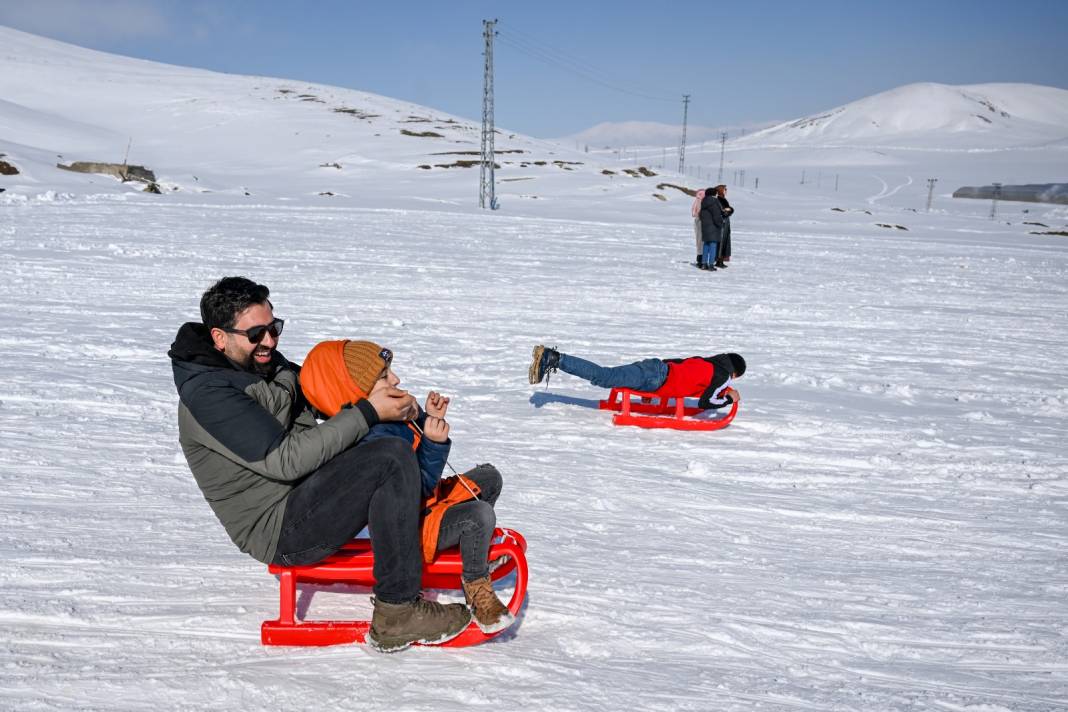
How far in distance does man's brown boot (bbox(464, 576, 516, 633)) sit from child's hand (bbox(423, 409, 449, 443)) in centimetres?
55

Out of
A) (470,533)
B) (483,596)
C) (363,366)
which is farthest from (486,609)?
(363,366)

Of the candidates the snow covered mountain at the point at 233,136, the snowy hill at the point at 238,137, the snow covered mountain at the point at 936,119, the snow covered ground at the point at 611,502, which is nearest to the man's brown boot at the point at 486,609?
the snow covered ground at the point at 611,502

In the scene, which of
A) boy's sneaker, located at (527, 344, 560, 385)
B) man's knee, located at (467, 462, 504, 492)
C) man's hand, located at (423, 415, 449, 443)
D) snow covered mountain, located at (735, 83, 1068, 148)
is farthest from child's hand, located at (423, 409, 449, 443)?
snow covered mountain, located at (735, 83, 1068, 148)

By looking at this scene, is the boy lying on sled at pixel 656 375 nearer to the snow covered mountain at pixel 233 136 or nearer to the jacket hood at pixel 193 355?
the jacket hood at pixel 193 355

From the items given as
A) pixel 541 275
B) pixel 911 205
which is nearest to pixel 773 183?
pixel 911 205

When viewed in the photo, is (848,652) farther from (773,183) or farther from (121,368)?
(773,183)

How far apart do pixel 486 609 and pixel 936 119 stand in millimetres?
172692

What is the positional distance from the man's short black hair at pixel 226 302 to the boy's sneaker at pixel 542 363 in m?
3.32

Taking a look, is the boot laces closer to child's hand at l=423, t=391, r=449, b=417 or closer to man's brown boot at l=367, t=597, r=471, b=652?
man's brown boot at l=367, t=597, r=471, b=652

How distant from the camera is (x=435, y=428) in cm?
305

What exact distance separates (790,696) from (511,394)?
444cm

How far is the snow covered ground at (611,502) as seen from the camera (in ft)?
9.89

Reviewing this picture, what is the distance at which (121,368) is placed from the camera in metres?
7.31

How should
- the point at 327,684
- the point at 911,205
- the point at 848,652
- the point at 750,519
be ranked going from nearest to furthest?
the point at 327,684, the point at 848,652, the point at 750,519, the point at 911,205
